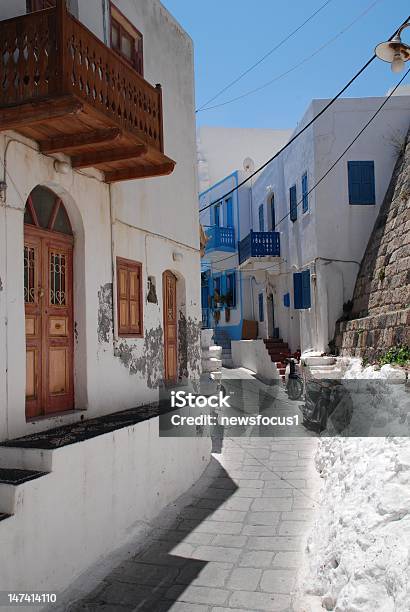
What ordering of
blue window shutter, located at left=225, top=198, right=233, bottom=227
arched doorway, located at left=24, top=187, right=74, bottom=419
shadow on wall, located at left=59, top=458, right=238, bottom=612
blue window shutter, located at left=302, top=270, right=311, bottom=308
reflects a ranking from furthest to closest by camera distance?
1. blue window shutter, located at left=225, top=198, right=233, bottom=227
2. blue window shutter, located at left=302, top=270, right=311, bottom=308
3. arched doorway, located at left=24, top=187, right=74, bottom=419
4. shadow on wall, located at left=59, top=458, right=238, bottom=612

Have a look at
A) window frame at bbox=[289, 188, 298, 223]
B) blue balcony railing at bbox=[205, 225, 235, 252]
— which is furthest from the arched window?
blue balcony railing at bbox=[205, 225, 235, 252]

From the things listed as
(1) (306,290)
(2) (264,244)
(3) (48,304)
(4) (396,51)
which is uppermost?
(4) (396,51)

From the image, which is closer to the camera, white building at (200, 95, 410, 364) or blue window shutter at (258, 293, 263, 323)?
white building at (200, 95, 410, 364)

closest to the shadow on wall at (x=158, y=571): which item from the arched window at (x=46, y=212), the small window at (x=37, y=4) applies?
the arched window at (x=46, y=212)

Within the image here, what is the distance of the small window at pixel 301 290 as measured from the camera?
16453mm

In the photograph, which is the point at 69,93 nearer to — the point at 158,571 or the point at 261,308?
the point at 158,571

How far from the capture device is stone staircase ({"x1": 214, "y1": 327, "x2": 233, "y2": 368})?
82.9ft

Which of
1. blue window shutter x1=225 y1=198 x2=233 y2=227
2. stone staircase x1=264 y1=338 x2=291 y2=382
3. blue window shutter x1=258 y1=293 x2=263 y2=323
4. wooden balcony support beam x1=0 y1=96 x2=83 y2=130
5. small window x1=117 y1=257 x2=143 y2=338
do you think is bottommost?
stone staircase x1=264 y1=338 x2=291 y2=382

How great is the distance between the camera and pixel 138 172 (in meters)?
7.52

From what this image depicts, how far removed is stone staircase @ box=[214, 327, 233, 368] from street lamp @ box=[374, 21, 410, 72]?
59.9 ft

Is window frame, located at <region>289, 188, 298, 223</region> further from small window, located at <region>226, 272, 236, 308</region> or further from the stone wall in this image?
small window, located at <region>226, 272, 236, 308</region>

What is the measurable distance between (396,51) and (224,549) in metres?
6.48

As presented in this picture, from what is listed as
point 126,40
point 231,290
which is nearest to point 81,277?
point 126,40

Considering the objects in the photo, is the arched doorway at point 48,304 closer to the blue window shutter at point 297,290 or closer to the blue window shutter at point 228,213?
the blue window shutter at point 297,290
